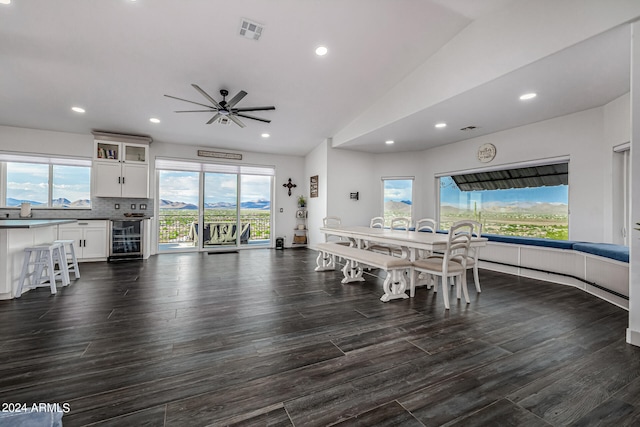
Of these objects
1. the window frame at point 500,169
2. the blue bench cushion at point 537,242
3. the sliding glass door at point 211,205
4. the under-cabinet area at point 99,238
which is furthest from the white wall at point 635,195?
the sliding glass door at point 211,205

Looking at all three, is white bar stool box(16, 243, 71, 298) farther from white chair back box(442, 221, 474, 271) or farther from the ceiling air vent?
white chair back box(442, 221, 474, 271)

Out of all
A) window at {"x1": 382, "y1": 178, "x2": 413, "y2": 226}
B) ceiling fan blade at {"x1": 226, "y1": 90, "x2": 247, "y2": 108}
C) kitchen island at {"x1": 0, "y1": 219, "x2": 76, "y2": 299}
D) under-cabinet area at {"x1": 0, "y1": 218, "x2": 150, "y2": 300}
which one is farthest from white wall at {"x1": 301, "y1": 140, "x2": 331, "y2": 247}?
kitchen island at {"x1": 0, "y1": 219, "x2": 76, "y2": 299}

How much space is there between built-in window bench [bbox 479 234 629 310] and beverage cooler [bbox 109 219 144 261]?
22.9ft

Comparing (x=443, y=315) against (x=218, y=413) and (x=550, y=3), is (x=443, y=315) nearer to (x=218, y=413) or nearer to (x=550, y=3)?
(x=218, y=413)

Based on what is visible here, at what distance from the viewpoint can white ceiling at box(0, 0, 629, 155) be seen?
2740mm

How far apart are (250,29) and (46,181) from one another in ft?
19.2

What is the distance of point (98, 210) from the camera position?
597 centimetres

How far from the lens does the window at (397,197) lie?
6.98 meters

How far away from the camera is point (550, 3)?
2.53 m

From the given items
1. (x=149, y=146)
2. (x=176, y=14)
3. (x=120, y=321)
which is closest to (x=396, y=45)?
(x=176, y=14)

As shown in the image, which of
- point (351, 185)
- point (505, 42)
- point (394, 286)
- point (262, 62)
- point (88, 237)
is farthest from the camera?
point (351, 185)

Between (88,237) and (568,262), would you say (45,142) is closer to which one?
(88,237)

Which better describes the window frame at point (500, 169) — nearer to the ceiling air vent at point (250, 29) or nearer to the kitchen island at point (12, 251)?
the ceiling air vent at point (250, 29)

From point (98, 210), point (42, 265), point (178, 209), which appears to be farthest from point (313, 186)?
point (42, 265)
